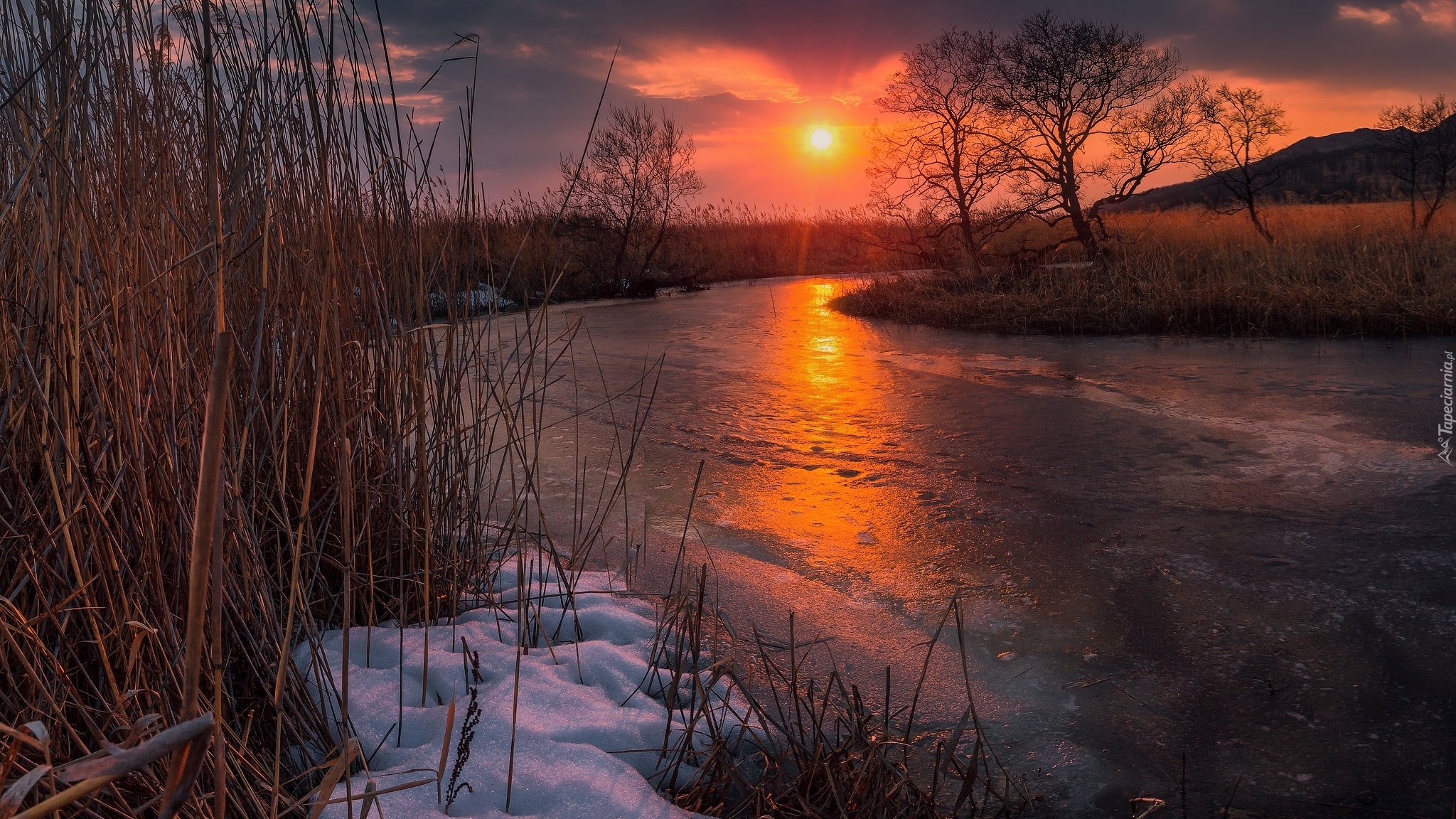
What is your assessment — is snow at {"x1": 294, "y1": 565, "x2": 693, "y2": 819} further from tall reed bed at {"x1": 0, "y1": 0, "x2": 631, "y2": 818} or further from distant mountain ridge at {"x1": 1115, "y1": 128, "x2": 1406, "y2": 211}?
distant mountain ridge at {"x1": 1115, "y1": 128, "x2": 1406, "y2": 211}

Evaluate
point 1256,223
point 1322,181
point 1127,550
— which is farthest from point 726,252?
point 1322,181

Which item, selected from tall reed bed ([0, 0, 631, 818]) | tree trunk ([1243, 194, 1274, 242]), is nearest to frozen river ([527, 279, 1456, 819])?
tall reed bed ([0, 0, 631, 818])

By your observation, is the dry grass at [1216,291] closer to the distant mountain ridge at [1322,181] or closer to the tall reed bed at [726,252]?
the tall reed bed at [726,252]

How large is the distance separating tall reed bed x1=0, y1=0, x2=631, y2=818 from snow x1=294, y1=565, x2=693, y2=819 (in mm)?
99

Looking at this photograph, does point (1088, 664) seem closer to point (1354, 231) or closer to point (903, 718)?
point (903, 718)

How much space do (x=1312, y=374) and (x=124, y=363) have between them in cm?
568

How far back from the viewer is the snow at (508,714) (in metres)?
1.50

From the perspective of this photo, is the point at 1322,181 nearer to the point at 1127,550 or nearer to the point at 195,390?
the point at 1127,550

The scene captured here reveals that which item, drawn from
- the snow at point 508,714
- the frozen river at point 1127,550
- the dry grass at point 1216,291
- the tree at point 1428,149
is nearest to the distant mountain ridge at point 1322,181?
the tree at point 1428,149

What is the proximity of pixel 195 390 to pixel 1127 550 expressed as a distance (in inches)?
98.4

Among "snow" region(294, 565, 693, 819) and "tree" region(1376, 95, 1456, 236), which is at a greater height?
"tree" region(1376, 95, 1456, 236)

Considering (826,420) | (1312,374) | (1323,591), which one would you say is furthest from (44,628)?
(1312,374)

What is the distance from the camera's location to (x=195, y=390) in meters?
1.43

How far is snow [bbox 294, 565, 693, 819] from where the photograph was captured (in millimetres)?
1495
